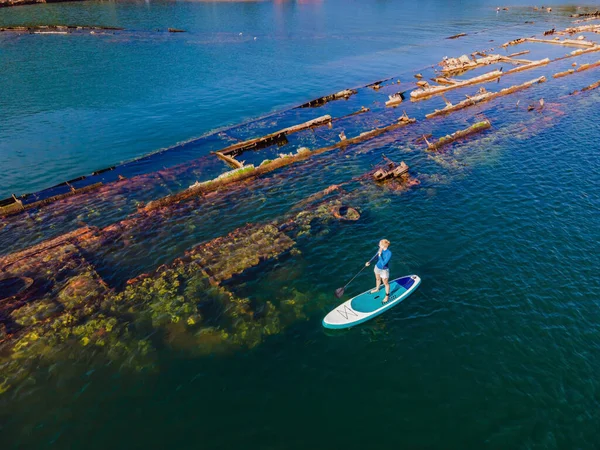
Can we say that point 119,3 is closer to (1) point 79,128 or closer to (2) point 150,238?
(1) point 79,128

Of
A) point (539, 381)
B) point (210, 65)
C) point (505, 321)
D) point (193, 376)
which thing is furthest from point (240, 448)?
point (210, 65)

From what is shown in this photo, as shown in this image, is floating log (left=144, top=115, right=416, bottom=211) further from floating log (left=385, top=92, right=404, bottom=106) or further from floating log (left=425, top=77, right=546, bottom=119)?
floating log (left=425, top=77, right=546, bottom=119)

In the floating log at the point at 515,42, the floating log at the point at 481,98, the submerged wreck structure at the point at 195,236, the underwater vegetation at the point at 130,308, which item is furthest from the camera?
the floating log at the point at 515,42

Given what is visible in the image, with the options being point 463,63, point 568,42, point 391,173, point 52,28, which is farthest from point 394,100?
point 52,28

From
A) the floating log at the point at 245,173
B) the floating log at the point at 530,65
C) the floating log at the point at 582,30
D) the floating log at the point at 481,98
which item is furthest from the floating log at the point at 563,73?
the floating log at the point at 582,30

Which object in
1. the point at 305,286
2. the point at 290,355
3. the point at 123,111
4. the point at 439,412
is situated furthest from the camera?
the point at 123,111

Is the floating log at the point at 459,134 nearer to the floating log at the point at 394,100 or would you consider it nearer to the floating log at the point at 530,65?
the floating log at the point at 394,100
